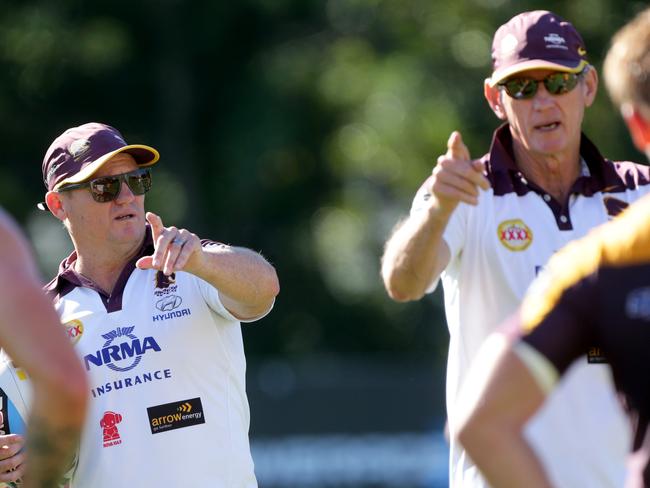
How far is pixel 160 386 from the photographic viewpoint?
Result: 5.13 meters

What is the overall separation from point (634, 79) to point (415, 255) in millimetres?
1691

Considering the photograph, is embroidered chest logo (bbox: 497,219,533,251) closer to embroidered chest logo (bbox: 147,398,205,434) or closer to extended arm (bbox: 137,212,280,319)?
extended arm (bbox: 137,212,280,319)

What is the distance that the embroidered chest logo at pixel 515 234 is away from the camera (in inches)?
194

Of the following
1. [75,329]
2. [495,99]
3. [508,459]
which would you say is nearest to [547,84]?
[495,99]

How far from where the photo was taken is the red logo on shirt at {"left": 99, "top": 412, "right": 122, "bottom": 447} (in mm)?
5078

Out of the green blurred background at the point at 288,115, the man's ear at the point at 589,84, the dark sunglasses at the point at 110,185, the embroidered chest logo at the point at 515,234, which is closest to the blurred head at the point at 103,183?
the dark sunglasses at the point at 110,185

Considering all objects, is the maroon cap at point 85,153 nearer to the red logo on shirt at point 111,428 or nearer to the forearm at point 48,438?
the red logo on shirt at point 111,428

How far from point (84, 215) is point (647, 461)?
3.00 m

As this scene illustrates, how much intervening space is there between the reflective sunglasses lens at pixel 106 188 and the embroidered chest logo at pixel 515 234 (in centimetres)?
151

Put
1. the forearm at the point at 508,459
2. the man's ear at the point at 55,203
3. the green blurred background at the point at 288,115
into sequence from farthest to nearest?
the green blurred background at the point at 288,115, the man's ear at the point at 55,203, the forearm at the point at 508,459

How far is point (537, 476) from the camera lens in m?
3.01

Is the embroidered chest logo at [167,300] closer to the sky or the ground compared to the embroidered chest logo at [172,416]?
closer to the sky

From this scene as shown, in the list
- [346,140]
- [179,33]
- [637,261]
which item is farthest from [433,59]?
[637,261]

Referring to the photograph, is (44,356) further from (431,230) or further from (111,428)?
(111,428)
